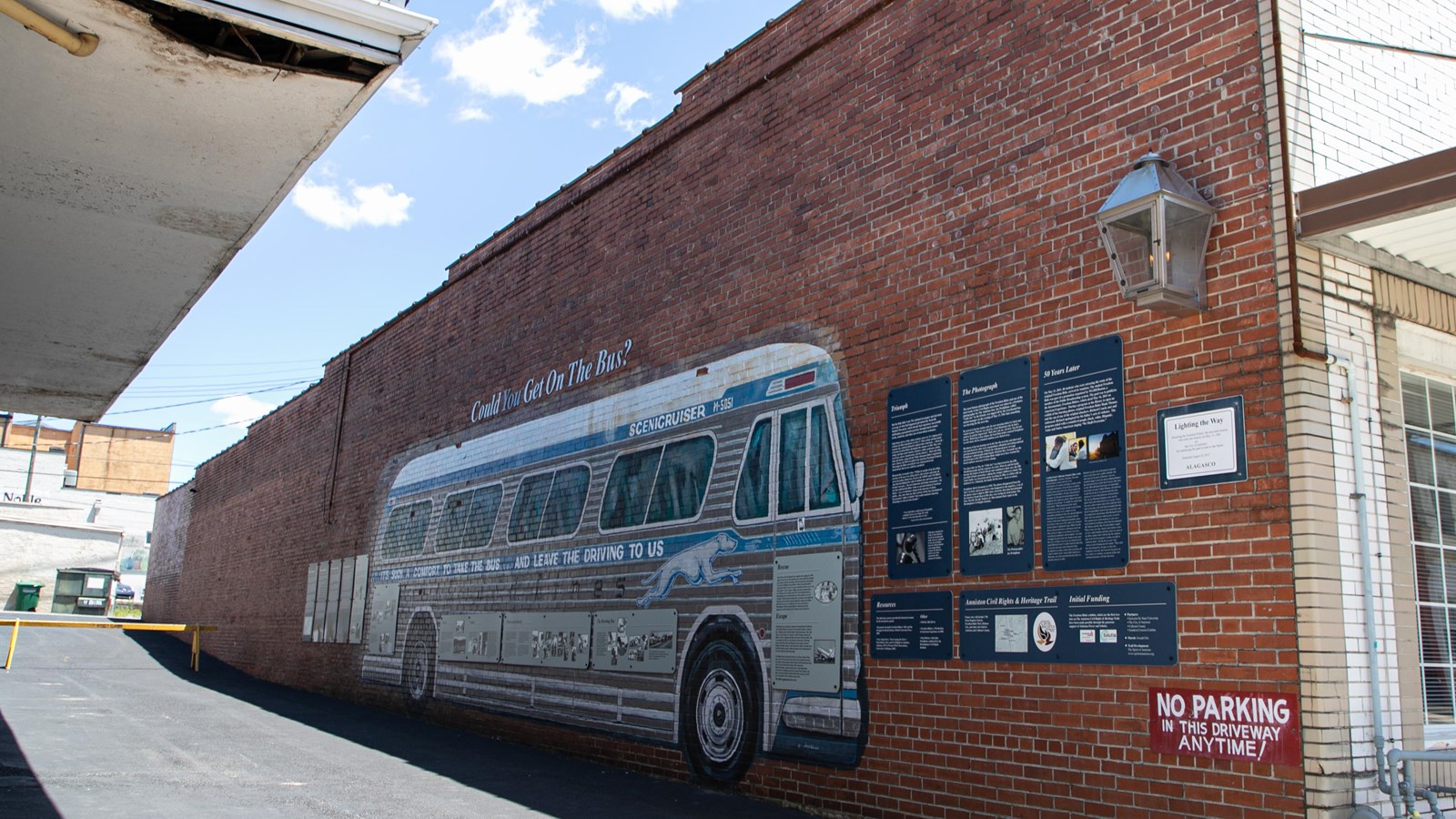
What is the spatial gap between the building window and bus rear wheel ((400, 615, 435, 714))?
11.5 meters

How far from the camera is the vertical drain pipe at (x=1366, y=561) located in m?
5.42

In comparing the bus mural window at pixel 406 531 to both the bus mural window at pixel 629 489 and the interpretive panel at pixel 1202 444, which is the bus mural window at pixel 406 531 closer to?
the bus mural window at pixel 629 489

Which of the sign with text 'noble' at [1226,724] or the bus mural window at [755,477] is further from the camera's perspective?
the bus mural window at [755,477]

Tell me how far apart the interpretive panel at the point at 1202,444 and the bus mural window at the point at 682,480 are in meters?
4.43

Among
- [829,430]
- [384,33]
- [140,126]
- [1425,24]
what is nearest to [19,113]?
[140,126]

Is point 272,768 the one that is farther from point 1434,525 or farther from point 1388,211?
point 1388,211

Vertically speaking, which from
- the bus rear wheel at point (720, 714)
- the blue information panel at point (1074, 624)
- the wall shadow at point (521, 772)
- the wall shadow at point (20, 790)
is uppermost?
the blue information panel at point (1074, 624)

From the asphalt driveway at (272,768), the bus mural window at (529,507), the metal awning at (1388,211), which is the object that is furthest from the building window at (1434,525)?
the bus mural window at (529,507)

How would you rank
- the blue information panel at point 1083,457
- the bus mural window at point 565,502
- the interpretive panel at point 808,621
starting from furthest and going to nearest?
the bus mural window at point 565,502, the interpretive panel at point 808,621, the blue information panel at point 1083,457

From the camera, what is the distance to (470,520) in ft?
46.5

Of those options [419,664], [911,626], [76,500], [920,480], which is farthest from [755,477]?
[76,500]

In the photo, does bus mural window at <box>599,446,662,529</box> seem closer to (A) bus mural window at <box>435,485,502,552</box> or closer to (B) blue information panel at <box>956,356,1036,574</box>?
(A) bus mural window at <box>435,485,502,552</box>

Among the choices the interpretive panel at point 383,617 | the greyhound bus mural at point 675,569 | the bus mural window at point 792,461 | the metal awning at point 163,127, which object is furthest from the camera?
the interpretive panel at point 383,617

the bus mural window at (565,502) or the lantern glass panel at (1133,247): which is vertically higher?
the lantern glass panel at (1133,247)
